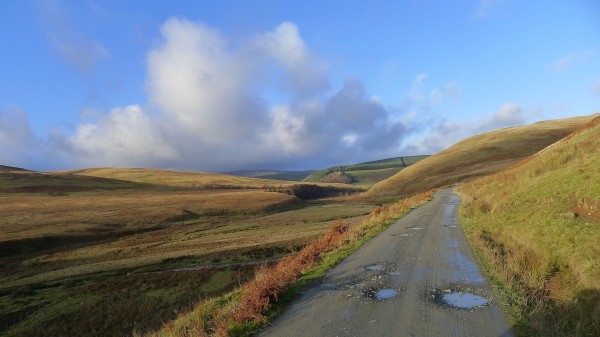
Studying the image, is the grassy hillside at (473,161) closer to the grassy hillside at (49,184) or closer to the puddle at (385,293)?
the grassy hillside at (49,184)

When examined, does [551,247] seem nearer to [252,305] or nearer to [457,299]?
[457,299]

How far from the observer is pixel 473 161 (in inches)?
4806

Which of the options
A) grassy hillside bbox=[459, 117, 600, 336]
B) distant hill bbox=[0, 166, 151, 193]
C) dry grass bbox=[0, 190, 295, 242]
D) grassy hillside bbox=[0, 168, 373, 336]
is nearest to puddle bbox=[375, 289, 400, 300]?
grassy hillside bbox=[459, 117, 600, 336]

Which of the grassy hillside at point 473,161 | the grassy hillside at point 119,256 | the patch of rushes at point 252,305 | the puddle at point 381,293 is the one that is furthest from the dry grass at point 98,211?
the puddle at point 381,293

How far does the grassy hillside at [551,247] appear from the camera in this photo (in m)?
8.71

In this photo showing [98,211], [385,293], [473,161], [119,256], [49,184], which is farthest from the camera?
[49,184]

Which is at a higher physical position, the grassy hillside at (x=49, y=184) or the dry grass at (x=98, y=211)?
the grassy hillside at (x=49, y=184)

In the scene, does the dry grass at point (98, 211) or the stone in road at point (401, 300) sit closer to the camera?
the stone in road at point (401, 300)

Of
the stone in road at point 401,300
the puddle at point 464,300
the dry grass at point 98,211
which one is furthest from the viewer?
the dry grass at point 98,211

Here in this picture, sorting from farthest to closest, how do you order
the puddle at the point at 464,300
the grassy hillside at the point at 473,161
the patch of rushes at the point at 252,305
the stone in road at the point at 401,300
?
the grassy hillside at the point at 473,161 < the puddle at the point at 464,300 < the patch of rushes at the point at 252,305 < the stone in road at the point at 401,300

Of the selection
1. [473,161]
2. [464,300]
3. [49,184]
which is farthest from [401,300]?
[49,184]

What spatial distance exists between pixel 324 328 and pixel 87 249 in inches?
1961

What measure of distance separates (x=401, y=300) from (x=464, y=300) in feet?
5.68

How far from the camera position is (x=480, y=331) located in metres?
8.16
